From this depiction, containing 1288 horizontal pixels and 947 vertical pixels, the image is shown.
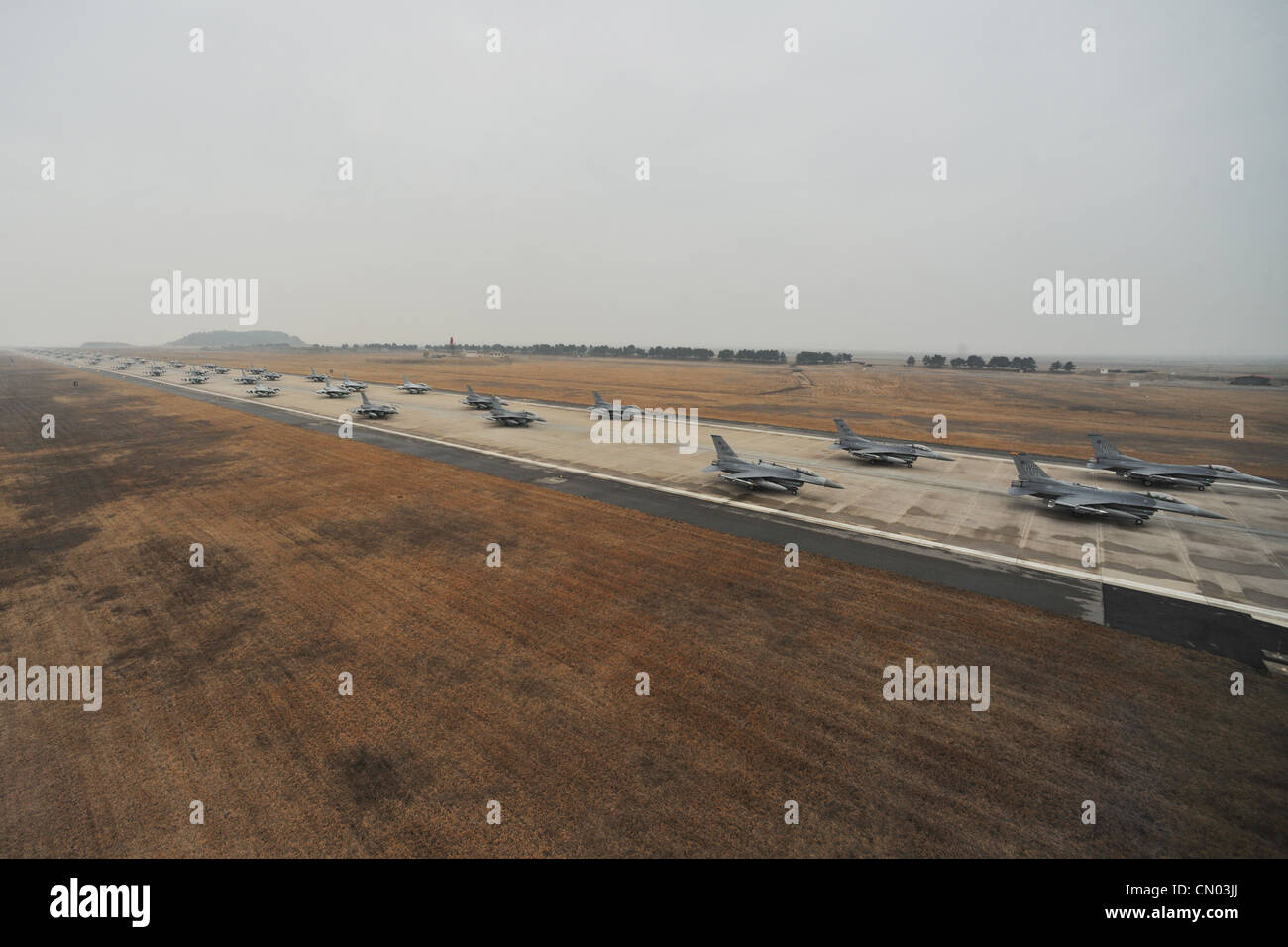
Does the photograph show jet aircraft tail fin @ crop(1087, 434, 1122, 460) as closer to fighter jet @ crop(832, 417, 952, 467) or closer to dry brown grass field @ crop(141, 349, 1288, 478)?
fighter jet @ crop(832, 417, 952, 467)

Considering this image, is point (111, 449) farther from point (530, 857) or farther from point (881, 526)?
point (881, 526)

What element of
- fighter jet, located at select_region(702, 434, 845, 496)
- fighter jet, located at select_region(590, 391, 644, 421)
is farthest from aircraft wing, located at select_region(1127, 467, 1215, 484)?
fighter jet, located at select_region(590, 391, 644, 421)

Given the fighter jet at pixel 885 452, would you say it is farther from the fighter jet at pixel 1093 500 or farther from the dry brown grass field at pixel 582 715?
the dry brown grass field at pixel 582 715

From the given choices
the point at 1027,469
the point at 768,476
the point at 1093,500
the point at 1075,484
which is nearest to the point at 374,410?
the point at 768,476

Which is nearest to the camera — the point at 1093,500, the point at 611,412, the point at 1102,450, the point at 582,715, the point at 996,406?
the point at 582,715

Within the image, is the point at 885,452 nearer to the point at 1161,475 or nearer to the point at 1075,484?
the point at 1075,484
